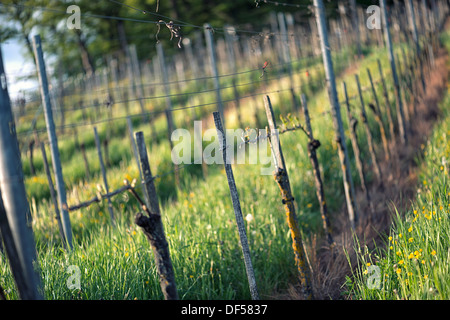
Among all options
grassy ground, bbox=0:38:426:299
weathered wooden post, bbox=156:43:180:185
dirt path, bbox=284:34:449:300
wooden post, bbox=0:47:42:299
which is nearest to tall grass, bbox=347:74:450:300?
dirt path, bbox=284:34:449:300

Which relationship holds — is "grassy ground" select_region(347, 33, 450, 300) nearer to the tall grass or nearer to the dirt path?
the tall grass

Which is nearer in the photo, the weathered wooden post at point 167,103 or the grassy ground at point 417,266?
the grassy ground at point 417,266

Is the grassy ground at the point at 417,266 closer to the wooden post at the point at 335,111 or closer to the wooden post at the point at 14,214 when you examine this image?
the wooden post at the point at 335,111

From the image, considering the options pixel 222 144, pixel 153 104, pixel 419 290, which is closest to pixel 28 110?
pixel 153 104

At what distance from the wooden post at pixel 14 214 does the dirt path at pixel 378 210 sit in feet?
8.26

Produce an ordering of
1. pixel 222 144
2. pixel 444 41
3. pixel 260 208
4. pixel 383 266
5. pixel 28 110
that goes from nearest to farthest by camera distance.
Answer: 1. pixel 383 266
2. pixel 222 144
3. pixel 260 208
4. pixel 444 41
5. pixel 28 110

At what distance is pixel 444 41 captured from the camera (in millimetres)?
17109

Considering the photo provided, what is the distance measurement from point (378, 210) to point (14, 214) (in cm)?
478

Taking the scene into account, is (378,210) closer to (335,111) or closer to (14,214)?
(335,111)

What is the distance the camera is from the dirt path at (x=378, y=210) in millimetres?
4352

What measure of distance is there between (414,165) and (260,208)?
11.4ft

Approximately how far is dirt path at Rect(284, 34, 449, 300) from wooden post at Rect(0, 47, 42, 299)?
2517 mm

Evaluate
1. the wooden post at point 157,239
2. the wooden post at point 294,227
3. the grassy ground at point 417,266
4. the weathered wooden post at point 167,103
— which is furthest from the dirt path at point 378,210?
the weathered wooden post at point 167,103

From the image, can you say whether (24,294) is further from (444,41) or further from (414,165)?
(444,41)
